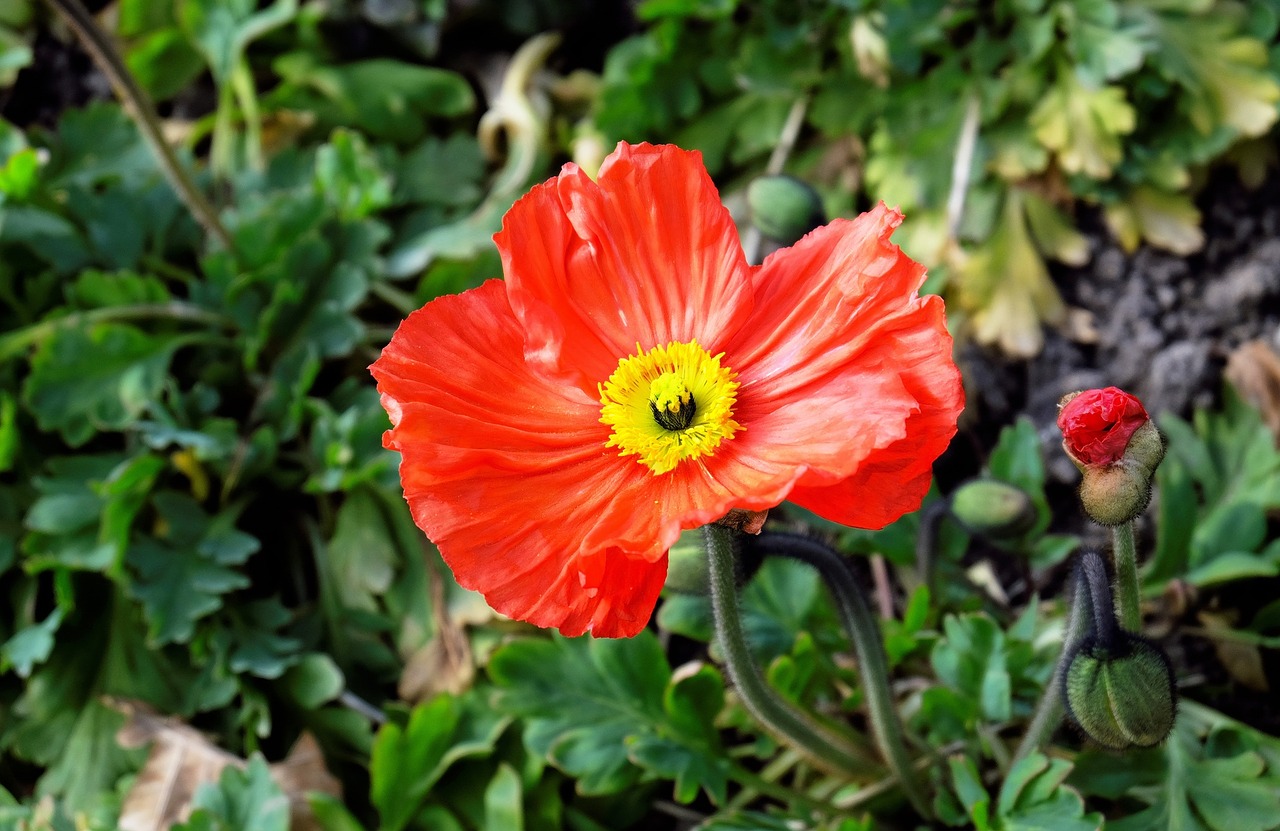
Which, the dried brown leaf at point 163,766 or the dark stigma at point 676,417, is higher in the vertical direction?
the dark stigma at point 676,417

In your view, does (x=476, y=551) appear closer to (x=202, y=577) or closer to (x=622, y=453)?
(x=622, y=453)

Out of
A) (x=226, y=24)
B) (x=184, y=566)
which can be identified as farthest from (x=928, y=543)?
(x=226, y=24)

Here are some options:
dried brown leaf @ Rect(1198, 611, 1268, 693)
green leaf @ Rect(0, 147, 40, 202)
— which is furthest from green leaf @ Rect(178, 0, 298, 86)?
dried brown leaf @ Rect(1198, 611, 1268, 693)

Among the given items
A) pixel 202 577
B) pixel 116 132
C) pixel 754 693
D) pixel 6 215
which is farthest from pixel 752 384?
pixel 116 132

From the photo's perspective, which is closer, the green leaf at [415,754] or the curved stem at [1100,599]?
the curved stem at [1100,599]

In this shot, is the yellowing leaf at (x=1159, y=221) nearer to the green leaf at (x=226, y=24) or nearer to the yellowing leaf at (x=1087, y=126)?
the yellowing leaf at (x=1087, y=126)

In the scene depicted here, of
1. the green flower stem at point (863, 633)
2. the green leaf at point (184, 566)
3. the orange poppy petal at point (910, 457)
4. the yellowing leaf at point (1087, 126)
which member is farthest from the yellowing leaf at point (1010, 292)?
the green leaf at point (184, 566)

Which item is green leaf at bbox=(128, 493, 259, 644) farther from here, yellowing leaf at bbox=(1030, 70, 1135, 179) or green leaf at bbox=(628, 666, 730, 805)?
yellowing leaf at bbox=(1030, 70, 1135, 179)
